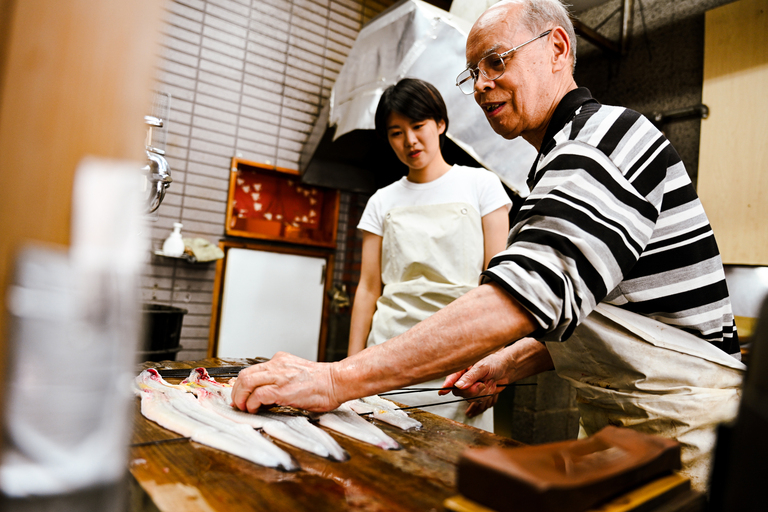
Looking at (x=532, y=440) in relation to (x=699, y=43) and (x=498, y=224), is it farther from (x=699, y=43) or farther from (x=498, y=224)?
(x=699, y=43)

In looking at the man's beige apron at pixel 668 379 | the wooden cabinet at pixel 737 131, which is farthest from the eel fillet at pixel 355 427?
the wooden cabinet at pixel 737 131

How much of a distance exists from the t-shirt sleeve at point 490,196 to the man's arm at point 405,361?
A: 4.18ft

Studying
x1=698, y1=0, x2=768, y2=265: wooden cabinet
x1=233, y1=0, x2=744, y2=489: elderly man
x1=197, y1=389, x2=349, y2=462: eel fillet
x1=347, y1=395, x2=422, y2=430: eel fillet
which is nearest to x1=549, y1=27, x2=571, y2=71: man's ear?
x1=233, y1=0, x2=744, y2=489: elderly man

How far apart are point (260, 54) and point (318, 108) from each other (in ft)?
2.43

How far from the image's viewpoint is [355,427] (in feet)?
3.32

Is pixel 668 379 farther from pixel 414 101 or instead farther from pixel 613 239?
pixel 414 101

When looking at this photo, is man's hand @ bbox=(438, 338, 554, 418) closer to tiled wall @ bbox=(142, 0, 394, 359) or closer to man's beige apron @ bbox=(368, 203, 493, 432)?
man's beige apron @ bbox=(368, 203, 493, 432)

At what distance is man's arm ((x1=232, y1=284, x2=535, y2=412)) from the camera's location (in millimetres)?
884

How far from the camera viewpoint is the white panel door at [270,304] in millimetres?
4148

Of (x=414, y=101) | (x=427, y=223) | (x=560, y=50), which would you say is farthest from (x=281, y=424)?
(x=414, y=101)

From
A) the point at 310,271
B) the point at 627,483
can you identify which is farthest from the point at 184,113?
the point at 627,483

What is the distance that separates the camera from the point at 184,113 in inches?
157

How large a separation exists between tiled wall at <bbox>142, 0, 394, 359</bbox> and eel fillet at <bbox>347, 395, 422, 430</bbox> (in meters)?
3.08

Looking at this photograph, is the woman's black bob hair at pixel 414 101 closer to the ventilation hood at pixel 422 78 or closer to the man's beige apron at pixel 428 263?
the man's beige apron at pixel 428 263
